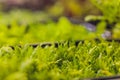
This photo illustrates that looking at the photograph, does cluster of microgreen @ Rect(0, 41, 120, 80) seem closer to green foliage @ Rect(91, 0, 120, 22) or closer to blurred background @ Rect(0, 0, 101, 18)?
green foliage @ Rect(91, 0, 120, 22)

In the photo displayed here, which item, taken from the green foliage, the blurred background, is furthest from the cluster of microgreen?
the blurred background

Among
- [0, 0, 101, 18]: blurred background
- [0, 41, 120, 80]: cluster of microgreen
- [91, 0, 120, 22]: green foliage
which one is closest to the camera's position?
[0, 41, 120, 80]: cluster of microgreen

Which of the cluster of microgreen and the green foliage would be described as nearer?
the cluster of microgreen

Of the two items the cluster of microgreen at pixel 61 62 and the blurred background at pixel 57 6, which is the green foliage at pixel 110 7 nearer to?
the cluster of microgreen at pixel 61 62

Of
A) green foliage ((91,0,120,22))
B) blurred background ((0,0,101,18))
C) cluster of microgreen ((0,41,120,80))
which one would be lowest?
cluster of microgreen ((0,41,120,80))

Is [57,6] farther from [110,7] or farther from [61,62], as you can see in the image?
[61,62]

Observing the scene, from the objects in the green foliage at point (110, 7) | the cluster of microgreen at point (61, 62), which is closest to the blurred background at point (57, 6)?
the green foliage at point (110, 7)

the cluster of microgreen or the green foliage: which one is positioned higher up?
the green foliage

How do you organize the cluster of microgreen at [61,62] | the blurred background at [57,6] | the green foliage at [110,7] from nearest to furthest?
the cluster of microgreen at [61,62] < the green foliage at [110,7] < the blurred background at [57,6]

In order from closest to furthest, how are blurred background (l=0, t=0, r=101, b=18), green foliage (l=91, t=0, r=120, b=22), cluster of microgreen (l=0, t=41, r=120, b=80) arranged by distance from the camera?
cluster of microgreen (l=0, t=41, r=120, b=80) → green foliage (l=91, t=0, r=120, b=22) → blurred background (l=0, t=0, r=101, b=18)
